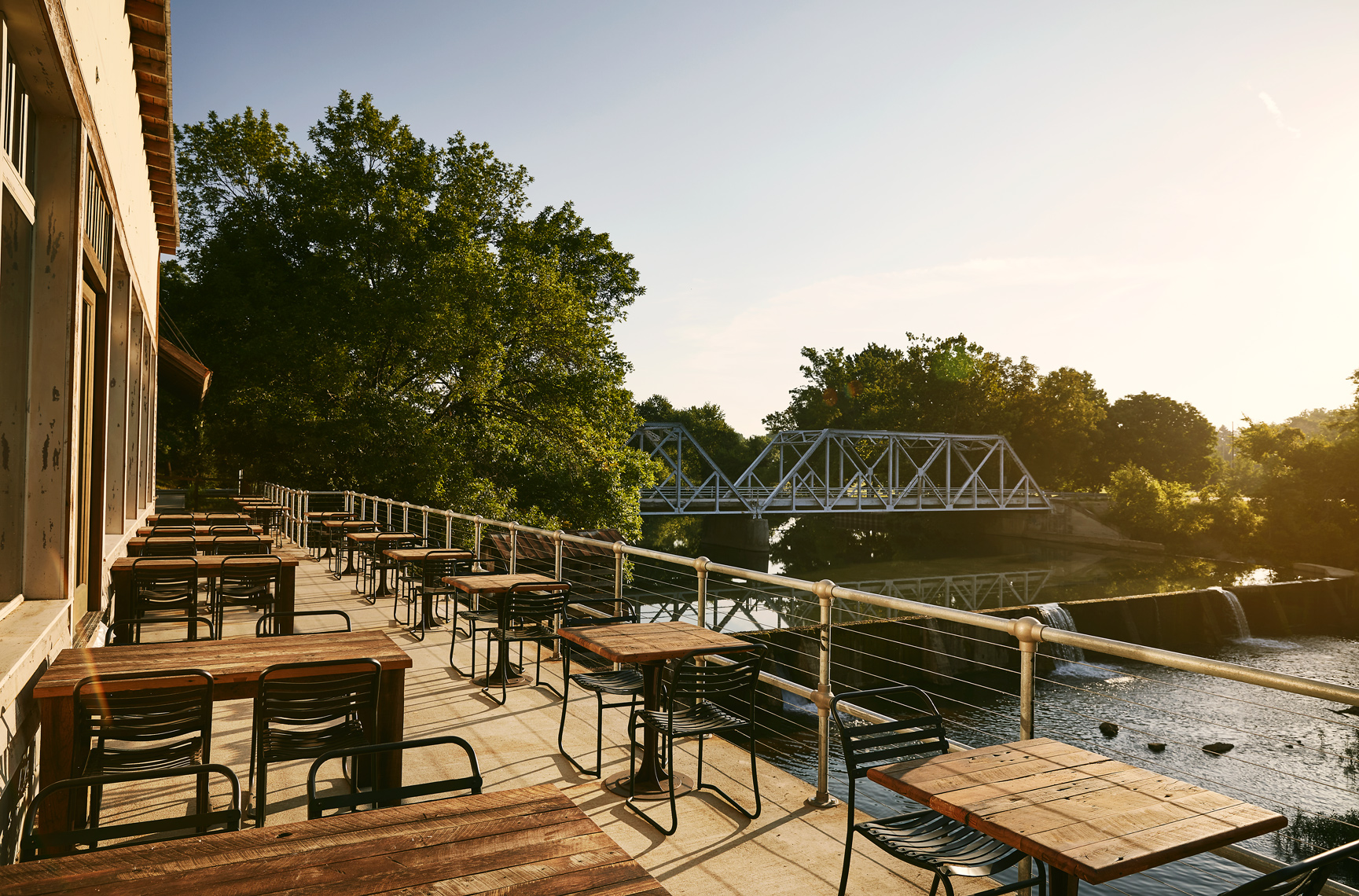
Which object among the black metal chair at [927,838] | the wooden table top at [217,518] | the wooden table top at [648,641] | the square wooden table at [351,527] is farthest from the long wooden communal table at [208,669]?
the square wooden table at [351,527]

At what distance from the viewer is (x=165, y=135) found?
6750 mm

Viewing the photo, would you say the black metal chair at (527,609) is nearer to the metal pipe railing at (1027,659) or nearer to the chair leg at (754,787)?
the metal pipe railing at (1027,659)

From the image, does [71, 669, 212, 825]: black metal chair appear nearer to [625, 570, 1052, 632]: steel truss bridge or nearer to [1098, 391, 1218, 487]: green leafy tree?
[625, 570, 1052, 632]: steel truss bridge

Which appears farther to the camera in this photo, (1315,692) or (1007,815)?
(1315,692)

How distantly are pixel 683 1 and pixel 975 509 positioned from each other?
40793 mm

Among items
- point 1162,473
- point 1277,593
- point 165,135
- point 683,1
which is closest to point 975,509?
point 1162,473

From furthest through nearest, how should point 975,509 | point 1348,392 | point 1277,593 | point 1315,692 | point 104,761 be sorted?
point 975,509
point 1348,392
point 1277,593
point 104,761
point 1315,692

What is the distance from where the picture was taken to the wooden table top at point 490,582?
17.3 feet

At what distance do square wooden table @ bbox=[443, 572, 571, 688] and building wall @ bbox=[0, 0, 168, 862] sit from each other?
2.04 meters

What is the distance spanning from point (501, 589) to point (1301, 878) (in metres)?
4.42

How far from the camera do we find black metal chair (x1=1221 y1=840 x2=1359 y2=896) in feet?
4.67

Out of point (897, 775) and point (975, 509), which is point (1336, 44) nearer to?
point (897, 775)

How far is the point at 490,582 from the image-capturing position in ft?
18.4

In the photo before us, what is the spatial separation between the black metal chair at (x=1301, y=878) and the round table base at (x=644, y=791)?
8.23 feet
